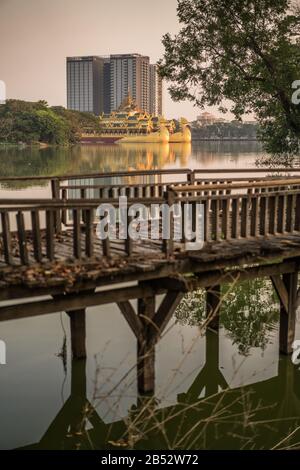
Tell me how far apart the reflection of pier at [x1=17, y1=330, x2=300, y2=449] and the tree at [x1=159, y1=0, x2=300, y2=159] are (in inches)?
477

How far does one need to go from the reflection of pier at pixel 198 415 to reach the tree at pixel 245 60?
12.1 meters

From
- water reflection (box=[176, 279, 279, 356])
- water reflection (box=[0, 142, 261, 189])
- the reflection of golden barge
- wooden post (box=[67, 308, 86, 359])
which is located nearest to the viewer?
wooden post (box=[67, 308, 86, 359])

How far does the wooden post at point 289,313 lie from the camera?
1104 cm

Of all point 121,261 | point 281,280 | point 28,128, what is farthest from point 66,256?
point 28,128

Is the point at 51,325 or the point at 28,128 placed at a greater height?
the point at 28,128

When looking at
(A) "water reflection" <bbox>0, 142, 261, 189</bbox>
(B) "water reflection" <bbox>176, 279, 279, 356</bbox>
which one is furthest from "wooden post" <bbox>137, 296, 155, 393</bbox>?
(A) "water reflection" <bbox>0, 142, 261, 189</bbox>

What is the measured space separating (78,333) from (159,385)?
177 centimetres

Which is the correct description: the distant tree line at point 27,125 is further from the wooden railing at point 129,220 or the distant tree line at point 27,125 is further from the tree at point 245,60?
the wooden railing at point 129,220

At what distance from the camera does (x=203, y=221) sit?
9453 millimetres

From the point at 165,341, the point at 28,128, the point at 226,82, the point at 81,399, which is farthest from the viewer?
the point at 28,128

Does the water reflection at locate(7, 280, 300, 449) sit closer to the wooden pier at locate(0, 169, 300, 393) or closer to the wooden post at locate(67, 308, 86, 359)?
A: the wooden post at locate(67, 308, 86, 359)

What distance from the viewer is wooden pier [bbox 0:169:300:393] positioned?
786 cm
